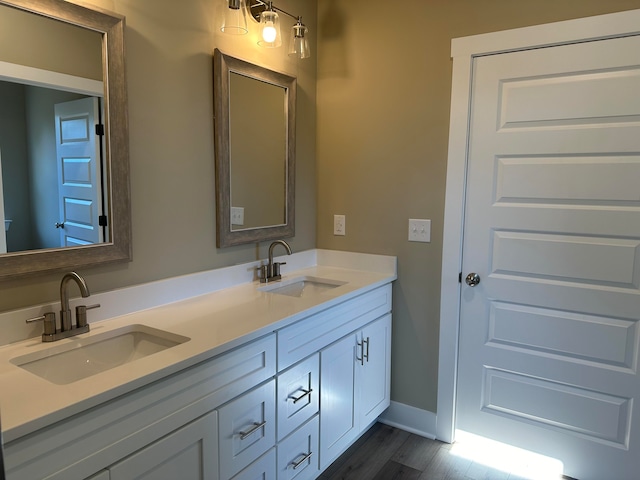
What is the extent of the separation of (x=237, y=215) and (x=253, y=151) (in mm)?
335

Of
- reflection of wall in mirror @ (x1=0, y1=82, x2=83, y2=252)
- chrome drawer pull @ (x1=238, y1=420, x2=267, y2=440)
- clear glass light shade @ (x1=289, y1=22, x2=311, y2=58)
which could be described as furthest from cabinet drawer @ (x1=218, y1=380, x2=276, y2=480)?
clear glass light shade @ (x1=289, y1=22, x2=311, y2=58)

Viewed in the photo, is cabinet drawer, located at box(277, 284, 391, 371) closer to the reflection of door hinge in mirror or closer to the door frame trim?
the door frame trim

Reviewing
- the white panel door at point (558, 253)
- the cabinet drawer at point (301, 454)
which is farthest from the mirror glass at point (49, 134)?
the white panel door at point (558, 253)

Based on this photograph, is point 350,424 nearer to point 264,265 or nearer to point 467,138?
point 264,265

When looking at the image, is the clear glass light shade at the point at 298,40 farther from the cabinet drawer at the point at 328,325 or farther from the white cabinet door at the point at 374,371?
the white cabinet door at the point at 374,371

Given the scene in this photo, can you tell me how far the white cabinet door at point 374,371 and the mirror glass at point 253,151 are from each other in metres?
0.71

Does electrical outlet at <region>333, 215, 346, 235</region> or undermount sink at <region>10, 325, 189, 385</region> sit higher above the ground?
electrical outlet at <region>333, 215, 346, 235</region>

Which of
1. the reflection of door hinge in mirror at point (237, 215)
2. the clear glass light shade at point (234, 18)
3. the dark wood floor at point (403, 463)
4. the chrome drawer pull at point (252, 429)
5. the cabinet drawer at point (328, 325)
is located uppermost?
the clear glass light shade at point (234, 18)

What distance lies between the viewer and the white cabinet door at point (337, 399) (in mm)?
2033

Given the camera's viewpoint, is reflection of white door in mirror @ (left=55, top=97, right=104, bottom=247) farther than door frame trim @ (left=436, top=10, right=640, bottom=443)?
No

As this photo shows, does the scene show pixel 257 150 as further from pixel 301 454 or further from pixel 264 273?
pixel 301 454

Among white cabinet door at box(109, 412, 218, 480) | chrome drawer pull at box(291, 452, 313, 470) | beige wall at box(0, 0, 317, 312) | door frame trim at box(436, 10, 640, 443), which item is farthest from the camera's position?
door frame trim at box(436, 10, 640, 443)

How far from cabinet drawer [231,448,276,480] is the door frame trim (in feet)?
3.70

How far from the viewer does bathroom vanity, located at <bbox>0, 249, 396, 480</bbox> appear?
1.09 m
